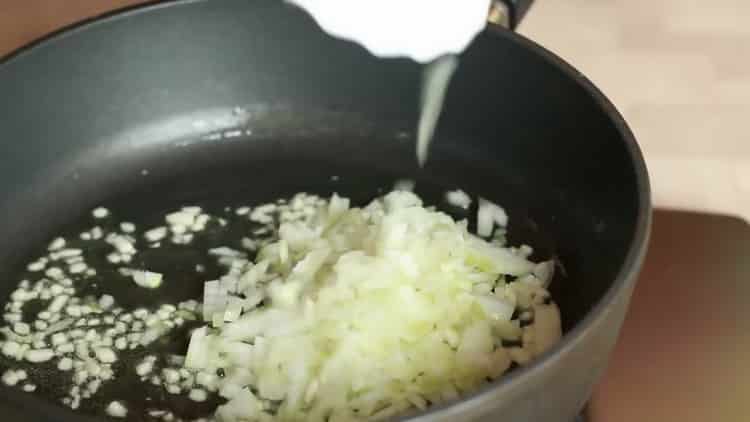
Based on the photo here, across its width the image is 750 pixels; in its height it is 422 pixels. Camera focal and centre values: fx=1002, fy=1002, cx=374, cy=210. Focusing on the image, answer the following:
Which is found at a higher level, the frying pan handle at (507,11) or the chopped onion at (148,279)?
the frying pan handle at (507,11)

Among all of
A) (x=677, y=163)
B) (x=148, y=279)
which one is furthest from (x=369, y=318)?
(x=677, y=163)

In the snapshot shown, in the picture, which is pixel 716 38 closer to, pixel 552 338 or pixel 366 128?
pixel 366 128

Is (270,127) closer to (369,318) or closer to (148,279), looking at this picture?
(148,279)

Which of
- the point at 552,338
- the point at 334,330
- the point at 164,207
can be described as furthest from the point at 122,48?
the point at 552,338

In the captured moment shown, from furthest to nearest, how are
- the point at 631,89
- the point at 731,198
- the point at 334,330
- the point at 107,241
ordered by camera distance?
the point at 631,89 < the point at 731,198 < the point at 107,241 < the point at 334,330

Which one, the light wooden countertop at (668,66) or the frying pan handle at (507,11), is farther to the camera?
the light wooden countertop at (668,66)

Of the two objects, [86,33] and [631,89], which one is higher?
[86,33]

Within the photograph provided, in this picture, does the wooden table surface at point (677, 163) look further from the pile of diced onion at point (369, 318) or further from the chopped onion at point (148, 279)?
the chopped onion at point (148, 279)

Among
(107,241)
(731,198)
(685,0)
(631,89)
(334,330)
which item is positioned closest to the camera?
(334,330)

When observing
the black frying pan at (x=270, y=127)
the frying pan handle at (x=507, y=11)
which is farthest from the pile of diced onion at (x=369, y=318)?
the frying pan handle at (x=507, y=11)
